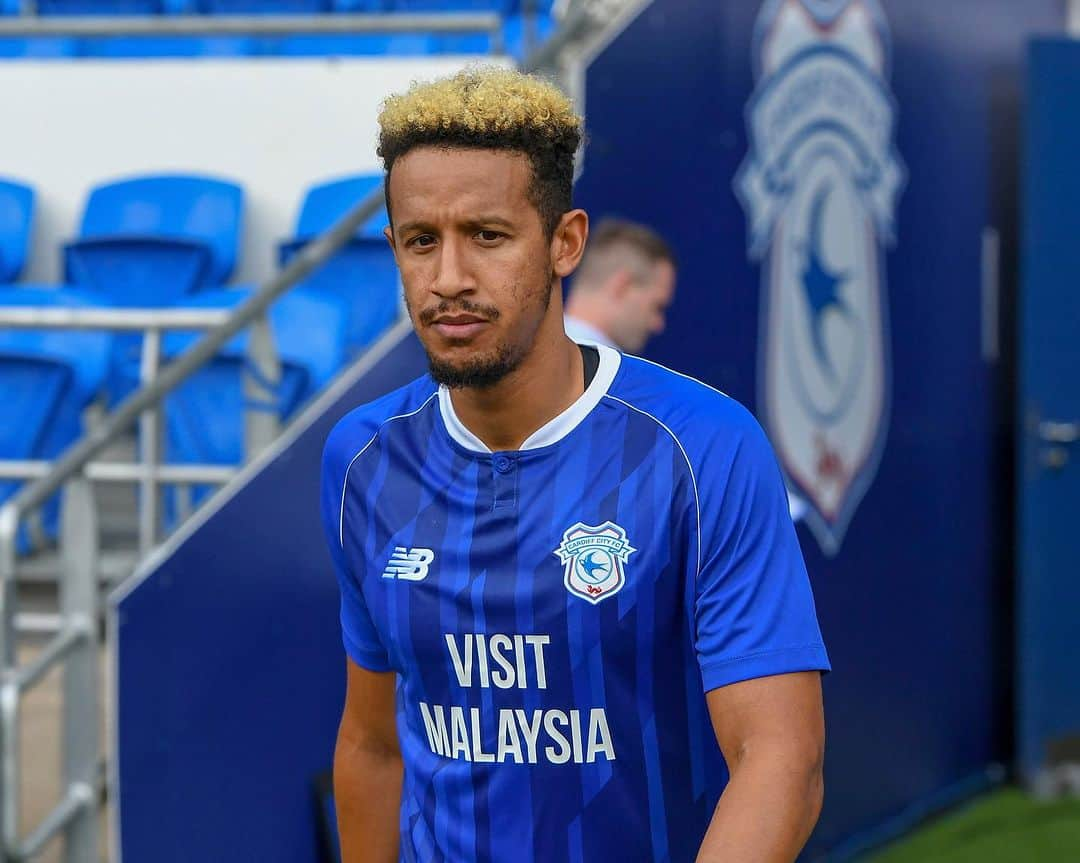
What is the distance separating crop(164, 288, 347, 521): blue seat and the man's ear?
2283mm

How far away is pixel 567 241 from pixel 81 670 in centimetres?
202

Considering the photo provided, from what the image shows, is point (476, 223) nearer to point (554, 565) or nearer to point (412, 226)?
point (412, 226)

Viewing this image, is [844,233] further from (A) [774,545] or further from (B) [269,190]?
(A) [774,545]

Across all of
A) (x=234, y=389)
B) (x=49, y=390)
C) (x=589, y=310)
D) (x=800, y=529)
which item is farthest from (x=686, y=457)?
(x=49, y=390)

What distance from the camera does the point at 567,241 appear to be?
1883mm

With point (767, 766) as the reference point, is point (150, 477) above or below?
above

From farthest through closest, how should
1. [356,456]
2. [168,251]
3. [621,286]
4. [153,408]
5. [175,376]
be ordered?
[168,251]
[621,286]
[153,408]
[175,376]
[356,456]

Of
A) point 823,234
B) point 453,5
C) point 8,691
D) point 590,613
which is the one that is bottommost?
point 8,691

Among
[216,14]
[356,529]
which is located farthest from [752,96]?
[216,14]

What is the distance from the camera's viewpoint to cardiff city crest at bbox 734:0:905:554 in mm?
4586

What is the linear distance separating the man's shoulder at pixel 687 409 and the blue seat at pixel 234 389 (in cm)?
226

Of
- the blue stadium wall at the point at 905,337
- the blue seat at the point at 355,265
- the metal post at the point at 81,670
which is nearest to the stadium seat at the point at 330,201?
the blue seat at the point at 355,265

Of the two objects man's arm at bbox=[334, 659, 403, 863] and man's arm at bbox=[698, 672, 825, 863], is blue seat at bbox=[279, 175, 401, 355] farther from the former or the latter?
man's arm at bbox=[698, 672, 825, 863]

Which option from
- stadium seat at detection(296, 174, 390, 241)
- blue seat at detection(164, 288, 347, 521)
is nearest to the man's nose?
blue seat at detection(164, 288, 347, 521)
